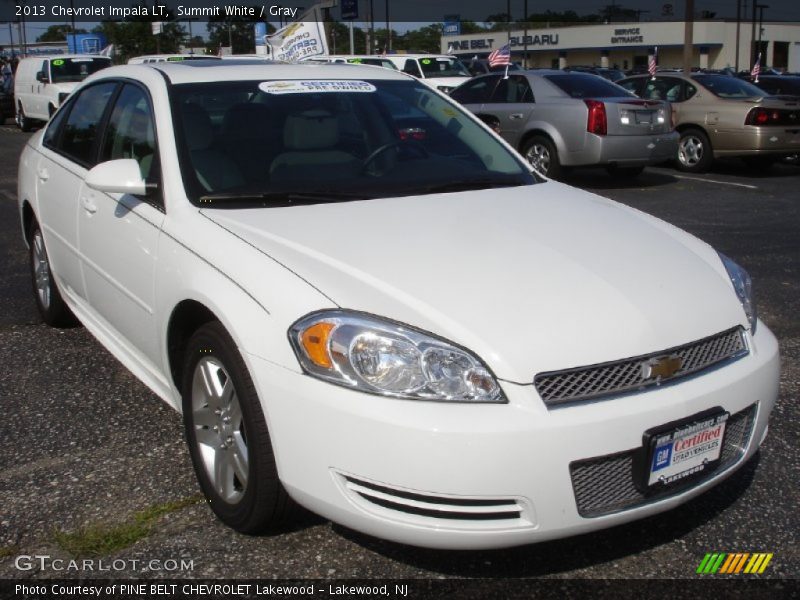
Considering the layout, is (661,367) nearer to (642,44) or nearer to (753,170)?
(753,170)

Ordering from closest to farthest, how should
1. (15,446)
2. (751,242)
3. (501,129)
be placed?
(15,446) < (751,242) < (501,129)

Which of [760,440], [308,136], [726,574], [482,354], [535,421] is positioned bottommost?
[726,574]

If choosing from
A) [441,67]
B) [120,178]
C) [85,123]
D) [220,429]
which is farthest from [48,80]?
[220,429]

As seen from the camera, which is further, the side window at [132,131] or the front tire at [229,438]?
the side window at [132,131]

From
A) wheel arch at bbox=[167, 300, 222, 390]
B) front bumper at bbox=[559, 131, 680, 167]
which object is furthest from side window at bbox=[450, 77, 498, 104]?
wheel arch at bbox=[167, 300, 222, 390]

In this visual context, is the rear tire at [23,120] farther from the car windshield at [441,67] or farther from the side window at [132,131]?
the side window at [132,131]

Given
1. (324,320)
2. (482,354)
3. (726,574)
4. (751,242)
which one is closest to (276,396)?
(324,320)

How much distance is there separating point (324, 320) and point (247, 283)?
354 millimetres

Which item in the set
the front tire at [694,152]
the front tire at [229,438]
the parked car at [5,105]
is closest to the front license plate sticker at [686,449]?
the front tire at [229,438]

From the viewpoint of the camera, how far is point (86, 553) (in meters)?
2.89

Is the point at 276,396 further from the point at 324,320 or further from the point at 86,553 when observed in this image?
the point at 86,553

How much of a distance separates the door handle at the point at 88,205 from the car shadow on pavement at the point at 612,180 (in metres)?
8.90

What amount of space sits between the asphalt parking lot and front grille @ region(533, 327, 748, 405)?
653mm

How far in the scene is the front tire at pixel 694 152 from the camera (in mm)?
12953
